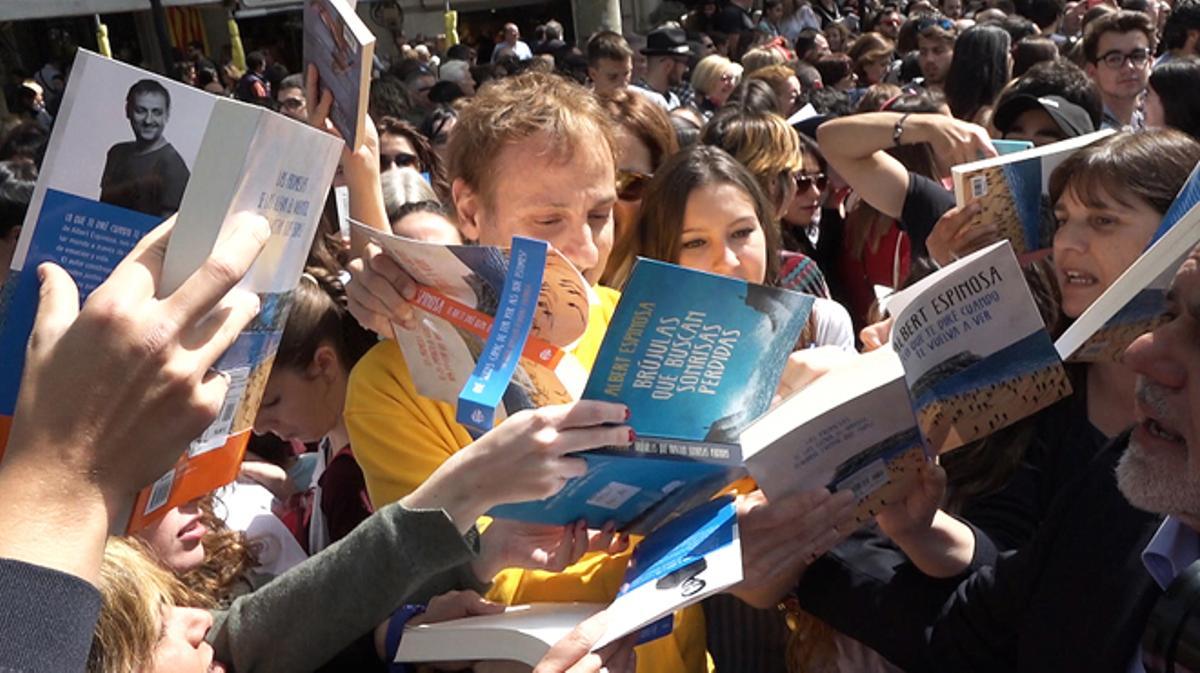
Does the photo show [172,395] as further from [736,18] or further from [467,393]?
[736,18]

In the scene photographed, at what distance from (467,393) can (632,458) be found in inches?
8.9

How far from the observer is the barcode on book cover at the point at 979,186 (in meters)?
2.52

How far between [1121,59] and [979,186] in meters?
3.65

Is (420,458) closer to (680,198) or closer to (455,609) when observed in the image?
(455,609)

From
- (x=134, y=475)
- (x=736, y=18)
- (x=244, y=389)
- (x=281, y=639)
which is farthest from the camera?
(x=736, y=18)

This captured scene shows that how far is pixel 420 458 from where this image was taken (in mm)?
1837

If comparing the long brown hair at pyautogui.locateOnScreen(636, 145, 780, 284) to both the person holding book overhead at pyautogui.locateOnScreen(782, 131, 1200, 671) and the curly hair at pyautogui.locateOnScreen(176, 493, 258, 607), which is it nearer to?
the person holding book overhead at pyautogui.locateOnScreen(782, 131, 1200, 671)

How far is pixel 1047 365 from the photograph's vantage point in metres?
1.76

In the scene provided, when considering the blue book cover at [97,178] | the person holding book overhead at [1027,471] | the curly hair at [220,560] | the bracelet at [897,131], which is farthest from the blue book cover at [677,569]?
the bracelet at [897,131]

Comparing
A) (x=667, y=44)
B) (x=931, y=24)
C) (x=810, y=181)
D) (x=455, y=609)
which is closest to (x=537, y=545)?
(x=455, y=609)

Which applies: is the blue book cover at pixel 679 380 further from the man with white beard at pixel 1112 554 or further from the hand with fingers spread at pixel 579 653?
the man with white beard at pixel 1112 554

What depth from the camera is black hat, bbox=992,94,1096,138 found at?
13.1 ft

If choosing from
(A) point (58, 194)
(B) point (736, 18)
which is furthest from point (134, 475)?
(B) point (736, 18)

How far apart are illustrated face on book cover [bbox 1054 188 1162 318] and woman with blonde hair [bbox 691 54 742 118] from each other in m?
5.50
